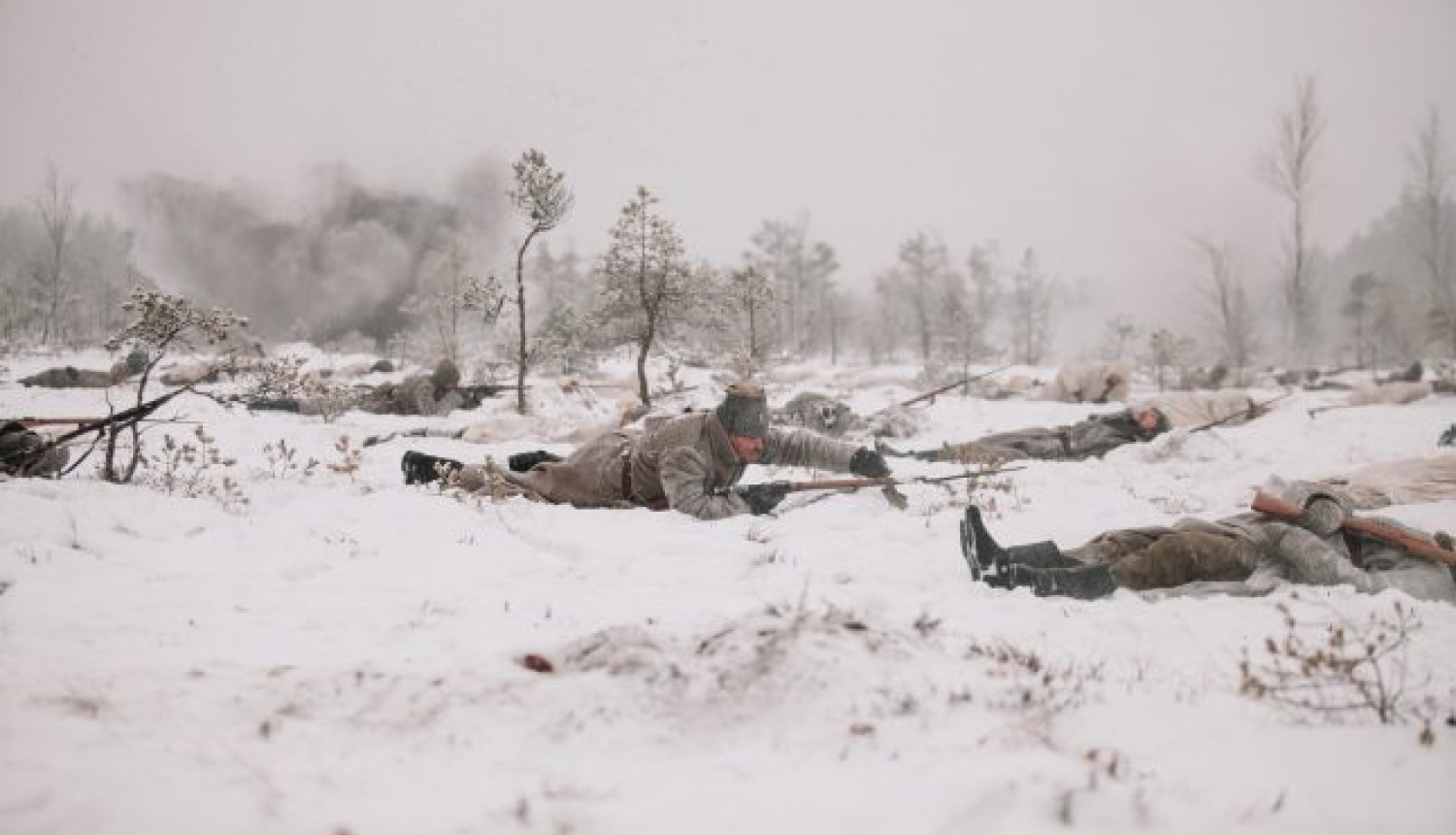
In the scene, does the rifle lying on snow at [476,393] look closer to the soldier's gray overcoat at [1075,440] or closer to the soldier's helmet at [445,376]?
the soldier's helmet at [445,376]

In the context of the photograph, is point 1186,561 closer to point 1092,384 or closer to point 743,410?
point 743,410

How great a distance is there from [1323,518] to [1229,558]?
68 centimetres

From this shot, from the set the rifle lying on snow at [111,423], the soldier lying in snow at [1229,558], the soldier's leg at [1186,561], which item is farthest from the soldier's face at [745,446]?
the rifle lying on snow at [111,423]

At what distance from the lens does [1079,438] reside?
9289mm

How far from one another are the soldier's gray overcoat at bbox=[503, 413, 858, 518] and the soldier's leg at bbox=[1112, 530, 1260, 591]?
2.36m

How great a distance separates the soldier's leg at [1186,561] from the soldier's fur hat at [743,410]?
8.32 ft

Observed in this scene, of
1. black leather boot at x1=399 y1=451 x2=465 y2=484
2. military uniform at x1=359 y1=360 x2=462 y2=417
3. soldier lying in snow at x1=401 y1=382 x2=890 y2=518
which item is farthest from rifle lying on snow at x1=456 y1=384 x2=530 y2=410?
soldier lying in snow at x1=401 y1=382 x2=890 y2=518

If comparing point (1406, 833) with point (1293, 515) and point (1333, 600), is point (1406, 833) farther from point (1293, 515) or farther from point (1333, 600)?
point (1293, 515)

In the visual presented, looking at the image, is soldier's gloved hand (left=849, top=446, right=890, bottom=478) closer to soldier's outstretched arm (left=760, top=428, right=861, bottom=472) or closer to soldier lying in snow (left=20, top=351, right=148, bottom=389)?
soldier's outstretched arm (left=760, top=428, right=861, bottom=472)

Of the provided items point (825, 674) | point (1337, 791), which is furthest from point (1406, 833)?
point (825, 674)

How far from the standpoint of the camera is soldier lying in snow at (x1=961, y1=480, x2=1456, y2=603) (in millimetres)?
3447

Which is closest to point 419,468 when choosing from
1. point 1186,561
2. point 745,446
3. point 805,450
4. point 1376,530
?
point 745,446

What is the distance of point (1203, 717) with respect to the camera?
6.38 ft

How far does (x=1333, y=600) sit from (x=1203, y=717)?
6.65ft
